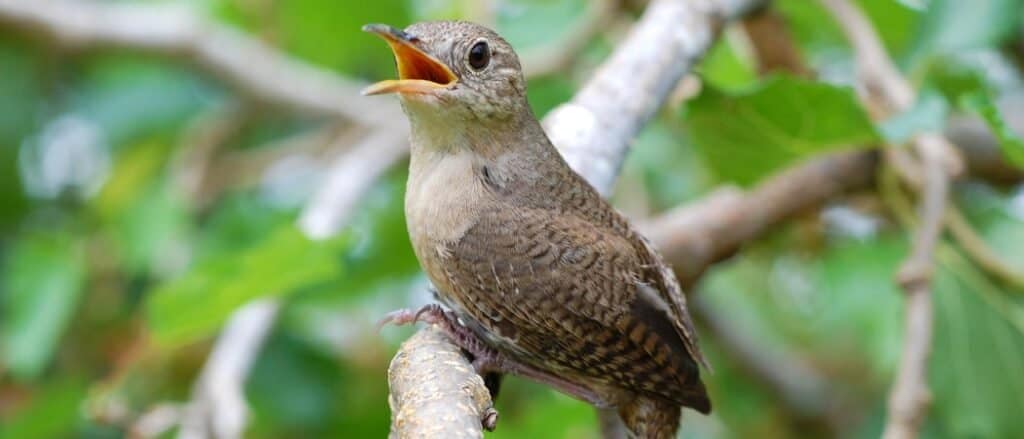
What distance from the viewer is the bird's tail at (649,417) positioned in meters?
1.83

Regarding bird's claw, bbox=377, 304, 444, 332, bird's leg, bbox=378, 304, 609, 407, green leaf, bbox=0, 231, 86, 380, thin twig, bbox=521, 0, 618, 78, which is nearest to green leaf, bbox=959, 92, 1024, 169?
bird's leg, bbox=378, 304, 609, 407

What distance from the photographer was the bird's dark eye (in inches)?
70.5

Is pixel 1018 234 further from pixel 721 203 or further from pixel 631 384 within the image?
pixel 631 384

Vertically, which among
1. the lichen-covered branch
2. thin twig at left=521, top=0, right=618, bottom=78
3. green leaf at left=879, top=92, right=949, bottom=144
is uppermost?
thin twig at left=521, top=0, right=618, bottom=78

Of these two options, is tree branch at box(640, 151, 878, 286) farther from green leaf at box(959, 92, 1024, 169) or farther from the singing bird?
green leaf at box(959, 92, 1024, 169)

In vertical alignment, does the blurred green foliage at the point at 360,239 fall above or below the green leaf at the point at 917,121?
above

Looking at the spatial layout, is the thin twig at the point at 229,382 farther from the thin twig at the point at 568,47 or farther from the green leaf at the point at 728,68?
the green leaf at the point at 728,68

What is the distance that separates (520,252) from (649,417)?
0.33 meters

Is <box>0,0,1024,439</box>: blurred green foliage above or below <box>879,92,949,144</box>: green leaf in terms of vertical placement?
above

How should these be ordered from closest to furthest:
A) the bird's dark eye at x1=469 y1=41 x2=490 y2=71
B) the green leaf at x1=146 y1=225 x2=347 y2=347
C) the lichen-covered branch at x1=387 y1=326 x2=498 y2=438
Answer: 1. the lichen-covered branch at x1=387 y1=326 x2=498 y2=438
2. the bird's dark eye at x1=469 y1=41 x2=490 y2=71
3. the green leaf at x1=146 y1=225 x2=347 y2=347

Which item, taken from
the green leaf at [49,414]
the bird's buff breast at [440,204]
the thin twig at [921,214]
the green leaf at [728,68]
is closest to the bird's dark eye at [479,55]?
the bird's buff breast at [440,204]

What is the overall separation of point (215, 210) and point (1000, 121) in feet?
7.15

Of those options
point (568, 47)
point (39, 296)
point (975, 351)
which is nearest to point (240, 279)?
point (39, 296)

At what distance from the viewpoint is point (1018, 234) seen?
272 centimetres
